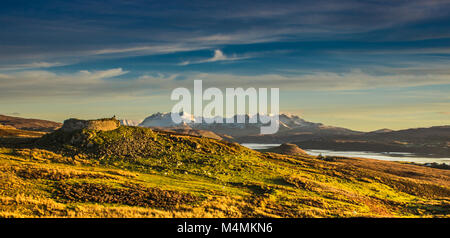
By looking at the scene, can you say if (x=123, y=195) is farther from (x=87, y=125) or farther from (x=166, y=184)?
(x=87, y=125)

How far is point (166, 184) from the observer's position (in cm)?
3903

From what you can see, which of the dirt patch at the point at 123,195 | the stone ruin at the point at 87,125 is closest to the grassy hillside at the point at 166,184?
the dirt patch at the point at 123,195

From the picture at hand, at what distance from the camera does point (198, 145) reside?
65438 mm

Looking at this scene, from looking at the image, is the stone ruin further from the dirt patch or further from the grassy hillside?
the dirt patch

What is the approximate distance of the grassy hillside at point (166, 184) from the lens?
28.6m

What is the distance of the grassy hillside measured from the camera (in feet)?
94.0

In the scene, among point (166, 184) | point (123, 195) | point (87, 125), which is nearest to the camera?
point (123, 195)

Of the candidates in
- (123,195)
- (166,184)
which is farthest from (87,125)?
(123,195)

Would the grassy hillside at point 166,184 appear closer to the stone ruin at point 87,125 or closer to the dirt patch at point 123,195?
the dirt patch at point 123,195

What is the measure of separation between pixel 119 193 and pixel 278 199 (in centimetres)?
1916

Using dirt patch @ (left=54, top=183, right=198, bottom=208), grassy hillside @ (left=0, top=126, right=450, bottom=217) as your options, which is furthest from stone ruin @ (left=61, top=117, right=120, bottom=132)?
dirt patch @ (left=54, top=183, right=198, bottom=208)
